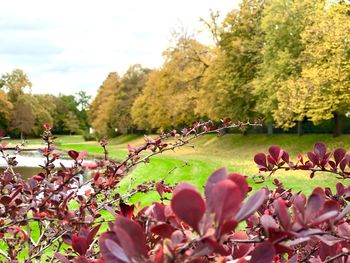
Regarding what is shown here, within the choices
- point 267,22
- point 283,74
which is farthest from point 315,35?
point 267,22

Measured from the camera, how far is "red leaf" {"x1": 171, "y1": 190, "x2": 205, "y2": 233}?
620 millimetres

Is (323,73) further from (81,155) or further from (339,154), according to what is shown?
(81,155)

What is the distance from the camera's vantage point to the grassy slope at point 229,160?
43.1 feet

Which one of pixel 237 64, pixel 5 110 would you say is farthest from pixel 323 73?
pixel 5 110

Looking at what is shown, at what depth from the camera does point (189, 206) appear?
0.63 metres

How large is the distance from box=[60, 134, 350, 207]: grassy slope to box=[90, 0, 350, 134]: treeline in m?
1.46

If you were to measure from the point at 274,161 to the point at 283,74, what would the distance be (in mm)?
21929

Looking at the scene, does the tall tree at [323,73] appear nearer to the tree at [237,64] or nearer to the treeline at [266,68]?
the treeline at [266,68]

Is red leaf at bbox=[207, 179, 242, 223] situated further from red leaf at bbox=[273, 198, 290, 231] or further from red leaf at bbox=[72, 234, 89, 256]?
red leaf at bbox=[72, 234, 89, 256]

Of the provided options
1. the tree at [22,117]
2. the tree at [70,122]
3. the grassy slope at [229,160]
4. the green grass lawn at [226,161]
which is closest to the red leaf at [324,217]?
the green grass lawn at [226,161]

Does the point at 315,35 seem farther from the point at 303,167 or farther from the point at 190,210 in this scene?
the point at 190,210

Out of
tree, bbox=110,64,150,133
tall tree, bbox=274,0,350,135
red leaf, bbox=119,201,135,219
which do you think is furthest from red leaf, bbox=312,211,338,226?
tree, bbox=110,64,150,133

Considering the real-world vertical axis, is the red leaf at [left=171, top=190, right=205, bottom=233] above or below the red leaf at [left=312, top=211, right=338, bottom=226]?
above

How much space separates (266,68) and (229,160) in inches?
235
